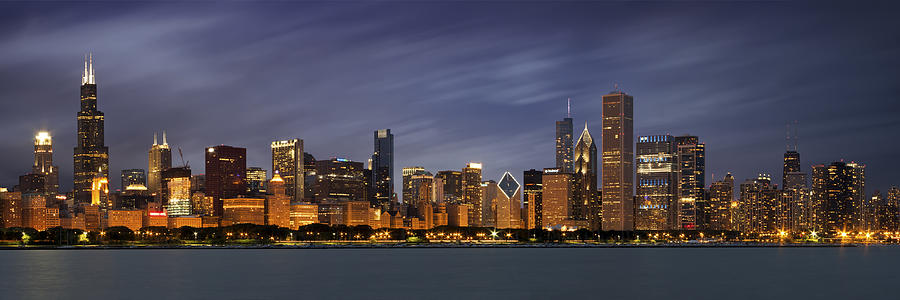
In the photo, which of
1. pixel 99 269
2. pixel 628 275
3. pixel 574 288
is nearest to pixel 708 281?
pixel 628 275

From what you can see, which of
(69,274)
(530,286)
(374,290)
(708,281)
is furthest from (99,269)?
(708,281)

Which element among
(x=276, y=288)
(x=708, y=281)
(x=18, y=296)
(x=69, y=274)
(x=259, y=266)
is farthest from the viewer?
(x=259, y=266)

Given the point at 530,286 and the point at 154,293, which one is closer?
the point at 154,293

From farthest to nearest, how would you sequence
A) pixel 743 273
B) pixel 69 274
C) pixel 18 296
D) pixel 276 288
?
pixel 743 273
pixel 69 274
pixel 276 288
pixel 18 296

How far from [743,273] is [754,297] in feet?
141

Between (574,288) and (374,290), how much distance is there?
21.5m

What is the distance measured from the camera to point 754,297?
88312mm

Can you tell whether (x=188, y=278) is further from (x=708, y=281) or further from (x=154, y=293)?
(x=708, y=281)

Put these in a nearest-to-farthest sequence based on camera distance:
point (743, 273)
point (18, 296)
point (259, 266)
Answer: point (18, 296) → point (743, 273) → point (259, 266)

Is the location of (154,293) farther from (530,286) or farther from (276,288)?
(530,286)

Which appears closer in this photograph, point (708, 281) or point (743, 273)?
point (708, 281)

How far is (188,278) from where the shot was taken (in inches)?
4449

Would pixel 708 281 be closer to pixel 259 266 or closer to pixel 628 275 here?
pixel 628 275

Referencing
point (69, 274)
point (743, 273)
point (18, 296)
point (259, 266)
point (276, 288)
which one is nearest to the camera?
point (18, 296)
